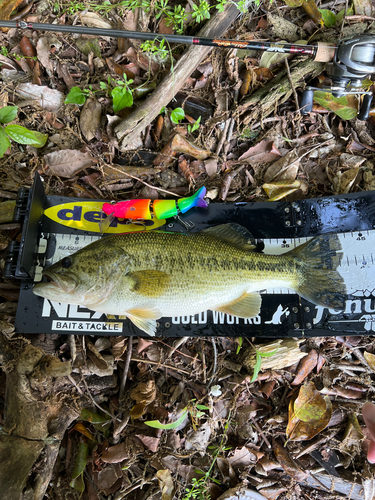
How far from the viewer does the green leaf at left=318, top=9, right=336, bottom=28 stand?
362 centimetres

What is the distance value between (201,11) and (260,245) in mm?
2594

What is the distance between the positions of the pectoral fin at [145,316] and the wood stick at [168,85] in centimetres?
186

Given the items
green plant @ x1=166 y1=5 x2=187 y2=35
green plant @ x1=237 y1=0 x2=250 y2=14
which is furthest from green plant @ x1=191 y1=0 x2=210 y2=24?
green plant @ x1=237 y1=0 x2=250 y2=14

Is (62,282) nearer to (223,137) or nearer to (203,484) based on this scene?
(223,137)

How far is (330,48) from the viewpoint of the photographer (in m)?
3.26

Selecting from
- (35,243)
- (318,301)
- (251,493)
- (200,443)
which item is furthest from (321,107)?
(251,493)

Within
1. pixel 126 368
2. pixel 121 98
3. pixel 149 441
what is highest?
pixel 121 98

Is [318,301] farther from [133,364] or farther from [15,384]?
[15,384]

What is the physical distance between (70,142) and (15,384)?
2554 millimetres

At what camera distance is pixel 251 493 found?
3.21m

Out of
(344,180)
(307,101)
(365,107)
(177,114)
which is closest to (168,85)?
(177,114)

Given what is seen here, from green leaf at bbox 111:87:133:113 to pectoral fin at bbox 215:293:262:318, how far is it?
2.44 meters

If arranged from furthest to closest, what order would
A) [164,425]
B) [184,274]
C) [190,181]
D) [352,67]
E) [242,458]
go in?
[190,181], [242,458], [352,67], [164,425], [184,274]

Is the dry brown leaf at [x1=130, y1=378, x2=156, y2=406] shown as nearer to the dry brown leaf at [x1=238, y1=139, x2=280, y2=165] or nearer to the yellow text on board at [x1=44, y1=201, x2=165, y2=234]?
the yellow text on board at [x1=44, y1=201, x2=165, y2=234]
